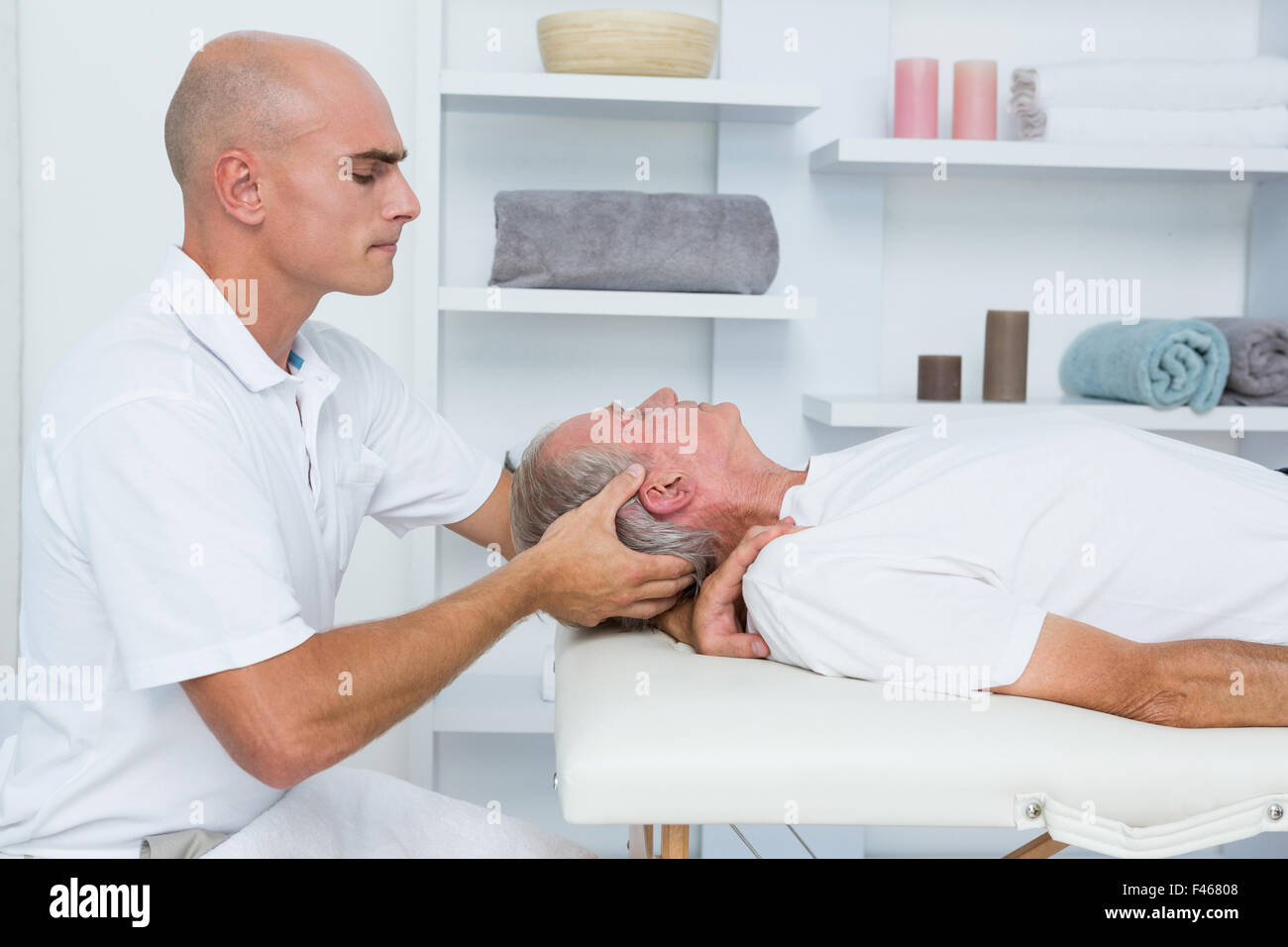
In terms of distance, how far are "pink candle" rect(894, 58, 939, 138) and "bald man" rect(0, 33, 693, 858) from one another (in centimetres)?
98

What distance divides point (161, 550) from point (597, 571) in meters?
0.46

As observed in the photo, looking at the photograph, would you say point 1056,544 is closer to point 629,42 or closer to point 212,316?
point 212,316

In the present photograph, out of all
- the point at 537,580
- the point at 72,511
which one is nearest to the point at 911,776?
the point at 537,580

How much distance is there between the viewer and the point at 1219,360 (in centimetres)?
198

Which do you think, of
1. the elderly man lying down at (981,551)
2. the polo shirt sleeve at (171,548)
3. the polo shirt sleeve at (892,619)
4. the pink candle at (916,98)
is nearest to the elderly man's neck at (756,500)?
the elderly man lying down at (981,551)

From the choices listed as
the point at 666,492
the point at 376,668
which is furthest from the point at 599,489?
the point at 376,668

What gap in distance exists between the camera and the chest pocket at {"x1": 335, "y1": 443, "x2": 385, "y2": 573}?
1.47 m

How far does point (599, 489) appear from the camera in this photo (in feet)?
4.75

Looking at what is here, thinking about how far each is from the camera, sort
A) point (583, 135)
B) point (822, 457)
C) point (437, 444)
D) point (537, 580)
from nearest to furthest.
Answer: point (537, 580) < point (822, 457) < point (437, 444) < point (583, 135)
